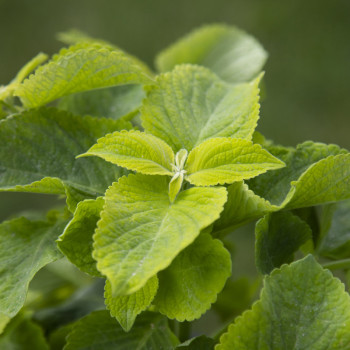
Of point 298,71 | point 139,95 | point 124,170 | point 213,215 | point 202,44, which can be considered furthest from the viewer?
point 298,71

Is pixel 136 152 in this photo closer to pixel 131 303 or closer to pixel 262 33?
pixel 131 303

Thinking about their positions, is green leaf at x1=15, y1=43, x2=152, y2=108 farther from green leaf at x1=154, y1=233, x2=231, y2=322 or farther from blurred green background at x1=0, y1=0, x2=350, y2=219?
blurred green background at x1=0, y1=0, x2=350, y2=219

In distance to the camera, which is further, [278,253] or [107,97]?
[107,97]

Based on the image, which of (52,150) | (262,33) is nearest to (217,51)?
(52,150)

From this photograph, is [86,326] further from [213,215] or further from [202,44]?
[202,44]

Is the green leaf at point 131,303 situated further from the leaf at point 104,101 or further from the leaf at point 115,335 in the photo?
the leaf at point 104,101

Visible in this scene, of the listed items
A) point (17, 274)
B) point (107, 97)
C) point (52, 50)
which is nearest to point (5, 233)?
point (17, 274)
